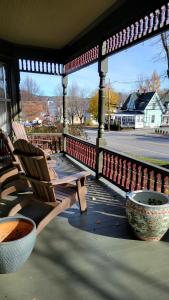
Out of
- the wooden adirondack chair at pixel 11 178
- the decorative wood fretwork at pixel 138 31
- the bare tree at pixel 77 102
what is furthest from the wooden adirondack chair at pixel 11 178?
the bare tree at pixel 77 102

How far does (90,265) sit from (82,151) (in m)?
3.74

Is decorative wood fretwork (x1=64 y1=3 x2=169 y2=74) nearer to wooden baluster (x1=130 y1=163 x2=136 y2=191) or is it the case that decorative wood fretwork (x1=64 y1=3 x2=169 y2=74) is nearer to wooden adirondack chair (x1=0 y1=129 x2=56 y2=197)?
wooden baluster (x1=130 y1=163 x2=136 y2=191)

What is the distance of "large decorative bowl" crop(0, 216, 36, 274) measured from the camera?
5.39 feet

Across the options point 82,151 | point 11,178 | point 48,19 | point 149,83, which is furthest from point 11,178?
point 149,83

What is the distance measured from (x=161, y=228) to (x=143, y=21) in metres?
2.62

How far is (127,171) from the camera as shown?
3594 mm

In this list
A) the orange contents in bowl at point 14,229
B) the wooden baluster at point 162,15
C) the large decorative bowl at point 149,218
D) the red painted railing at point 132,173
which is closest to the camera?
the orange contents in bowl at point 14,229

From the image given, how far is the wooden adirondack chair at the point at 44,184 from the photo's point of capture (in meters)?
2.23

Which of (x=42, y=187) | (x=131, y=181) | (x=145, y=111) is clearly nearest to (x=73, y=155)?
(x=131, y=181)

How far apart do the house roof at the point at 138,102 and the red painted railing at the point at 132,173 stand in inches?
1293

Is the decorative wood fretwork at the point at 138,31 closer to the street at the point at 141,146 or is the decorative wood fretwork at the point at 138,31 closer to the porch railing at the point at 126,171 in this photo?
the porch railing at the point at 126,171

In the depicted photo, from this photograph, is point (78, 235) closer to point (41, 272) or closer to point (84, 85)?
point (41, 272)

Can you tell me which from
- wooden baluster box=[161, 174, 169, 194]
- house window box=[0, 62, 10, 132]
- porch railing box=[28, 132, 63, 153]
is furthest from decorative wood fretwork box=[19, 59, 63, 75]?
wooden baluster box=[161, 174, 169, 194]

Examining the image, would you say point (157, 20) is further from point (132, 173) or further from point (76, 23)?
point (132, 173)
